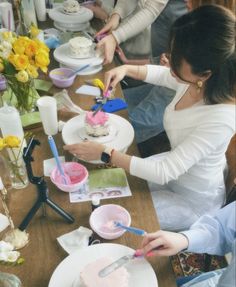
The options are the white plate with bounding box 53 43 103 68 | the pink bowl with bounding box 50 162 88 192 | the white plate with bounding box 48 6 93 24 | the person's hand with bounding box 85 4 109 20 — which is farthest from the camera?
the person's hand with bounding box 85 4 109 20

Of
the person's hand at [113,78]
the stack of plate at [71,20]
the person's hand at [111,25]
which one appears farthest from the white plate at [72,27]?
the person's hand at [113,78]

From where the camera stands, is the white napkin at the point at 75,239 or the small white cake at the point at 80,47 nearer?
the white napkin at the point at 75,239

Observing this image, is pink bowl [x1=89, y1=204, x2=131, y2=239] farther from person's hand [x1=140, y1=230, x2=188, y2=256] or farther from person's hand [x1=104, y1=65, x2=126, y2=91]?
person's hand [x1=104, y1=65, x2=126, y2=91]

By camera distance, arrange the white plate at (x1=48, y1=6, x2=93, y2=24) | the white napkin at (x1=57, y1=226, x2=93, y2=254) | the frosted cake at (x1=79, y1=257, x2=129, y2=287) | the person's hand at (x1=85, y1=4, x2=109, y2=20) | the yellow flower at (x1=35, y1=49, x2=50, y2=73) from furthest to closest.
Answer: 1. the person's hand at (x1=85, y1=4, x2=109, y2=20)
2. the white plate at (x1=48, y1=6, x2=93, y2=24)
3. the yellow flower at (x1=35, y1=49, x2=50, y2=73)
4. the white napkin at (x1=57, y1=226, x2=93, y2=254)
5. the frosted cake at (x1=79, y1=257, x2=129, y2=287)

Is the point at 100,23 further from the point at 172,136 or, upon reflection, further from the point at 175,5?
the point at 172,136

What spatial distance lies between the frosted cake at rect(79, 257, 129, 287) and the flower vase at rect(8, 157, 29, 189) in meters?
0.39

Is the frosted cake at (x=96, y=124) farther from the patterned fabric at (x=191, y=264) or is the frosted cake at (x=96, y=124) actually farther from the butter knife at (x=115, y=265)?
the patterned fabric at (x=191, y=264)

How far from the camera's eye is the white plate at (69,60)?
1.65 meters

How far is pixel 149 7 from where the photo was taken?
6.06 feet

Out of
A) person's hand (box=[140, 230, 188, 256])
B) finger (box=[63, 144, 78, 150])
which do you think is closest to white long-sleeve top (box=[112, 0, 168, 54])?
finger (box=[63, 144, 78, 150])

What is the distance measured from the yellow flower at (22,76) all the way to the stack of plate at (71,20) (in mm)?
906

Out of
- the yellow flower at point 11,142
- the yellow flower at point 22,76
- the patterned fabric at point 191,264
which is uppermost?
the yellow flower at point 22,76

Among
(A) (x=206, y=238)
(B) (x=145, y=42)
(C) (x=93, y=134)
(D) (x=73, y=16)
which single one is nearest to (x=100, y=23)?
(D) (x=73, y=16)

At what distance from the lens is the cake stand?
1653 millimetres
